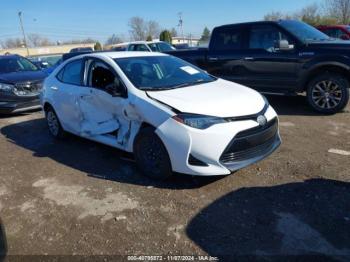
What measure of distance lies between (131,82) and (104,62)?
30.7 inches

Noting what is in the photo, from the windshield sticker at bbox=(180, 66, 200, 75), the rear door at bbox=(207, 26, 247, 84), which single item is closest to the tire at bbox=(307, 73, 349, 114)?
the rear door at bbox=(207, 26, 247, 84)

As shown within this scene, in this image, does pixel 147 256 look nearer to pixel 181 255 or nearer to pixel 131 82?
pixel 181 255

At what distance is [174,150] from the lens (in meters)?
3.95

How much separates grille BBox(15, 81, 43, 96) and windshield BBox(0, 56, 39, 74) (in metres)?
1.19

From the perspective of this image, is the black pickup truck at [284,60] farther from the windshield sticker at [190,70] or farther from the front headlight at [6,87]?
the front headlight at [6,87]

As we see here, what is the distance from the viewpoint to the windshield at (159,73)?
4.70 m

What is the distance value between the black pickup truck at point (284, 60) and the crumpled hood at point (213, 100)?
284 centimetres

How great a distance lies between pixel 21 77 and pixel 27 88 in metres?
0.40

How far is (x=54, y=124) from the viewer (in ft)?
21.4

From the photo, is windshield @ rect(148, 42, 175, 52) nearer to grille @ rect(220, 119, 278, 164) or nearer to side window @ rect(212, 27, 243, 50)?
side window @ rect(212, 27, 243, 50)

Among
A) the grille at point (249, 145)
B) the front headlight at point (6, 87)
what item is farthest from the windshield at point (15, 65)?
the grille at point (249, 145)

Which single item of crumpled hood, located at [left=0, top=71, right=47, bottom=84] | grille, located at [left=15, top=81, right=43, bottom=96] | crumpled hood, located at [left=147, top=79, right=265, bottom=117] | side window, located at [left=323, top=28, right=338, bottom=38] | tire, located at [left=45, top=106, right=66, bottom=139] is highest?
side window, located at [left=323, top=28, right=338, bottom=38]

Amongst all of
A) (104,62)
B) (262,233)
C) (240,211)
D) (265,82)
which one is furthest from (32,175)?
(265,82)

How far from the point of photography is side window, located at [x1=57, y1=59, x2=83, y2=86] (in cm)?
571
